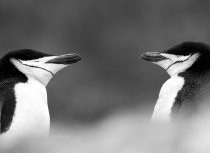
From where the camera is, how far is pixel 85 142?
1737mm

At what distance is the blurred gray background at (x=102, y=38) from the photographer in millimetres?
9094

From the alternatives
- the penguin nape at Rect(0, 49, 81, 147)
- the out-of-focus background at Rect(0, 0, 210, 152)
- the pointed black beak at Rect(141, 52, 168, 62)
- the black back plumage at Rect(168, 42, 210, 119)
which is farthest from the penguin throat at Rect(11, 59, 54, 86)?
the out-of-focus background at Rect(0, 0, 210, 152)

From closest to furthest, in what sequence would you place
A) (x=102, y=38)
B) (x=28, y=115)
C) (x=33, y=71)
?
(x=28, y=115) → (x=33, y=71) → (x=102, y=38)

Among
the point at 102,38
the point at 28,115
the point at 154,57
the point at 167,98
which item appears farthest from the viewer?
the point at 102,38

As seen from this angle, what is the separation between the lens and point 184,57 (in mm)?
2564

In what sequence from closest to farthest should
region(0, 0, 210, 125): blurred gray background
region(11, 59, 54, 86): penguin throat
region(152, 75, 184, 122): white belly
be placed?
region(152, 75, 184, 122): white belly → region(11, 59, 54, 86): penguin throat → region(0, 0, 210, 125): blurred gray background

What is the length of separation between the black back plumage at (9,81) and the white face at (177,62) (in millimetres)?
623

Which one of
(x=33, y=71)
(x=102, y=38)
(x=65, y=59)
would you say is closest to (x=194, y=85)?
(x=65, y=59)

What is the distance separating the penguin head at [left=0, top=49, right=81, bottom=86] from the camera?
253 centimetres

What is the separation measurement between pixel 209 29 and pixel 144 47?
121cm

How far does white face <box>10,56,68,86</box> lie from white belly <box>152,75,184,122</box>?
56 centimetres

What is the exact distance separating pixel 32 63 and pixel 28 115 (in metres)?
0.34

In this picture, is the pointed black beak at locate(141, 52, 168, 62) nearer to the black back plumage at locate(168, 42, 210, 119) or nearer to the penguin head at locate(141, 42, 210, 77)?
the penguin head at locate(141, 42, 210, 77)

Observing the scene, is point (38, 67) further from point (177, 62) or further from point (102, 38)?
point (102, 38)
